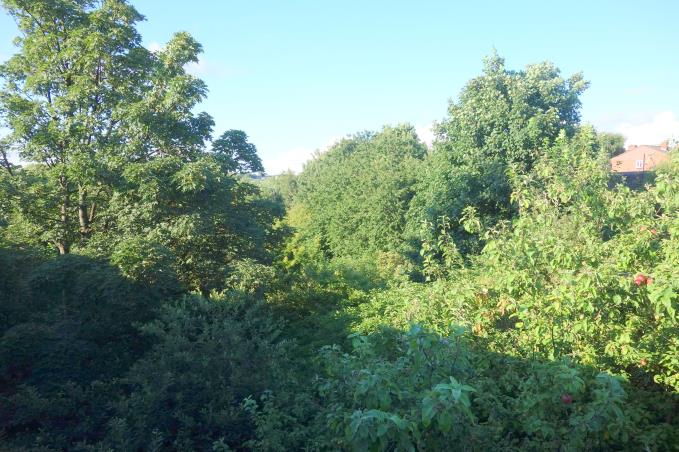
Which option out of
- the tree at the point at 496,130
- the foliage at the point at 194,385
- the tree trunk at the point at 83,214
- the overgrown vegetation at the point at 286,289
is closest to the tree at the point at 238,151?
the overgrown vegetation at the point at 286,289

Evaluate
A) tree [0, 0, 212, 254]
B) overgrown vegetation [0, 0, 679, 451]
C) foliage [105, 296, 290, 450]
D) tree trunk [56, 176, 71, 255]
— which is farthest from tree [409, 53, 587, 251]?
tree trunk [56, 176, 71, 255]

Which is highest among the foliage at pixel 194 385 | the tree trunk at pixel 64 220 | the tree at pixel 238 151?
the tree at pixel 238 151

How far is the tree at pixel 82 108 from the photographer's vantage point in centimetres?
1116

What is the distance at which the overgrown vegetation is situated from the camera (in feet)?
13.0

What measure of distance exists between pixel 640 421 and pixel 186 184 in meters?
8.48

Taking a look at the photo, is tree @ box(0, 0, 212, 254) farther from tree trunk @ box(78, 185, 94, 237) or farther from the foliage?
the foliage

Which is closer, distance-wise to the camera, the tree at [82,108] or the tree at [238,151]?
the tree at [82,108]

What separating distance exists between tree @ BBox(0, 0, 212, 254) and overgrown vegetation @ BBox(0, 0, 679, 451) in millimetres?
56

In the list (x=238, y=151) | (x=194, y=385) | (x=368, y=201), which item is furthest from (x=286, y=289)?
(x=368, y=201)

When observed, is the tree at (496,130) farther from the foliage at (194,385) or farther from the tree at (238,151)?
the foliage at (194,385)

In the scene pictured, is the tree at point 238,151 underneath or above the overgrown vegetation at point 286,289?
above

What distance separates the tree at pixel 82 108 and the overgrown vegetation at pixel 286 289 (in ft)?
0.18

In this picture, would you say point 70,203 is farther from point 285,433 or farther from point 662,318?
point 662,318

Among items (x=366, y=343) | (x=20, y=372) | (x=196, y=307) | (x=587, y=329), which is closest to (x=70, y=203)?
(x=20, y=372)
